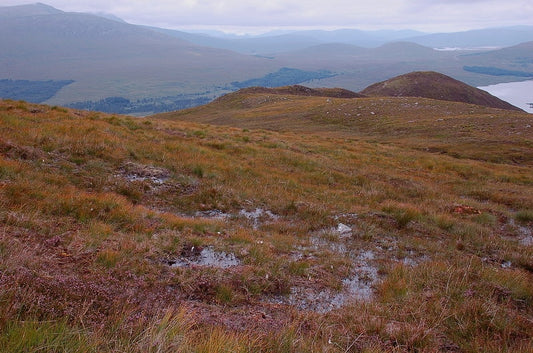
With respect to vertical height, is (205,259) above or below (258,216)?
Answer: above

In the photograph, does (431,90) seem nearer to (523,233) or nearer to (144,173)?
(523,233)

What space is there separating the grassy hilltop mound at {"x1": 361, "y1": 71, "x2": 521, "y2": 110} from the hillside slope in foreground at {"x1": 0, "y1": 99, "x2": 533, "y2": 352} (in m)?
81.2

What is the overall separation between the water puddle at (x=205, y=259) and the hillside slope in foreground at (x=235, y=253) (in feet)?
0.11

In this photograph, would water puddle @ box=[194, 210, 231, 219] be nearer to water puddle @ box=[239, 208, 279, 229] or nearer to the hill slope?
water puddle @ box=[239, 208, 279, 229]

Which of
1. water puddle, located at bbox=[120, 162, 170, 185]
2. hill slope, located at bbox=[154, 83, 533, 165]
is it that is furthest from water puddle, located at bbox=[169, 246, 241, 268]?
hill slope, located at bbox=[154, 83, 533, 165]

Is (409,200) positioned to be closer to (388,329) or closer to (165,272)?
(388,329)

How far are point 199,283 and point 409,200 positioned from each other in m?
9.60

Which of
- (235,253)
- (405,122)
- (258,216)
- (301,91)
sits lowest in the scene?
(405,122)

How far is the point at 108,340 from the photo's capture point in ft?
9.30

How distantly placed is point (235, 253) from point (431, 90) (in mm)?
97435

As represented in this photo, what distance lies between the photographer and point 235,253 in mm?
6301

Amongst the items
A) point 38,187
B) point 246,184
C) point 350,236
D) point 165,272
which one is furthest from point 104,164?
point 350,236

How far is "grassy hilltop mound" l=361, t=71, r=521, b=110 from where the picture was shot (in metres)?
88.6

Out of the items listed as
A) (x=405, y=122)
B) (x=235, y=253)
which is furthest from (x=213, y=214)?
(x=405, y=122)
